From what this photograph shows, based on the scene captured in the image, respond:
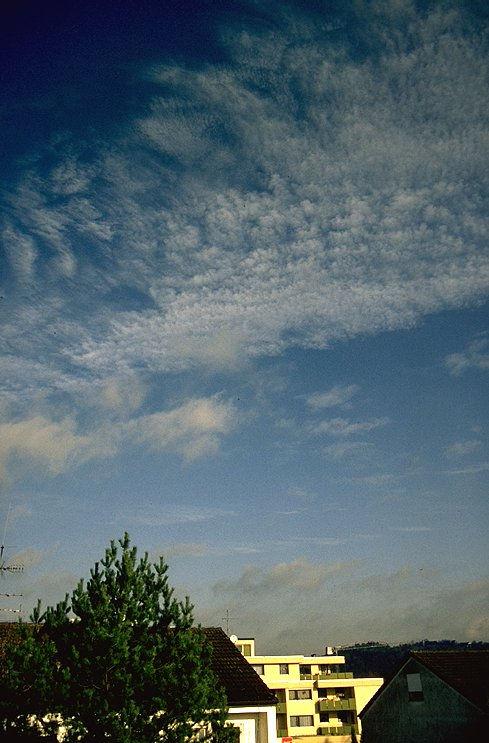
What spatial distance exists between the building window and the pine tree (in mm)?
21967

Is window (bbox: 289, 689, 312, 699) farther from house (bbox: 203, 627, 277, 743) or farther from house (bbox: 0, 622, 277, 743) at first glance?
house (bbox: 203, 627, 277, 743)

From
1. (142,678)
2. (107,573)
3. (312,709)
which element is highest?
(107,573)

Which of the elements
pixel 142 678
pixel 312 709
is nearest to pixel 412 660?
pixel 142 678

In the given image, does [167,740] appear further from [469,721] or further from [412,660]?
[412,660]

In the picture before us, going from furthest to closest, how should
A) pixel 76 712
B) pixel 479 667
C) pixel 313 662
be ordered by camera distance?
pixel 313 662 < pixel 479 667 < pixel 76 712

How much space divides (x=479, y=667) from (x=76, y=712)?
27.6 m

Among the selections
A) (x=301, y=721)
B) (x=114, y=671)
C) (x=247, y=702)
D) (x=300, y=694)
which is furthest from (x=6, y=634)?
(x=301, y=721)

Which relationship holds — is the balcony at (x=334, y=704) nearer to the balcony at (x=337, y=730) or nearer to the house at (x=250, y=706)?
the balcony at (x=337, y=730)

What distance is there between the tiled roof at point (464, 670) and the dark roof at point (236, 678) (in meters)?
12.5

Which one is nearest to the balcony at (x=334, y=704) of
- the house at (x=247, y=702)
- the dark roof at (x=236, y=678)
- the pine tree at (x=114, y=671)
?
the dark roof at (x=236, y=678)

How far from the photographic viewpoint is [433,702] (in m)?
31.4

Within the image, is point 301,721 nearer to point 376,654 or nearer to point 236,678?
point 236,678

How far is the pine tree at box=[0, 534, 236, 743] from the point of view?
542 inches

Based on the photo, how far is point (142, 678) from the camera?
14.3 meters
